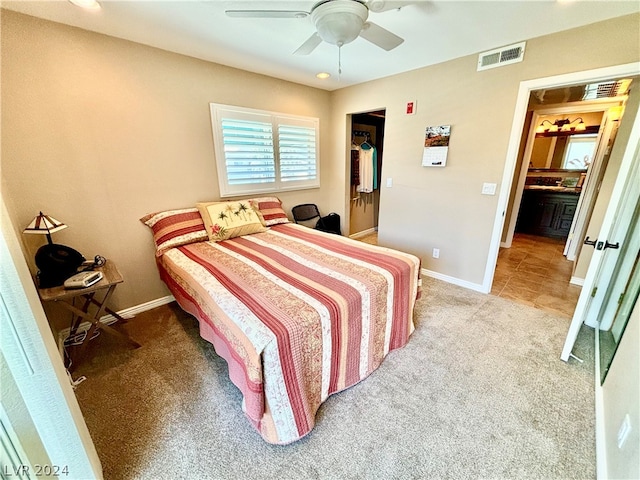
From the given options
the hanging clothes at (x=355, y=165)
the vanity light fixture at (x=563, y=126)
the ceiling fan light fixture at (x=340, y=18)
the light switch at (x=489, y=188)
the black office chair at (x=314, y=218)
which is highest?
the ceiling fan light fixture at (x=340, y=18)

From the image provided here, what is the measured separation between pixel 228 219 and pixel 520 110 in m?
3.05

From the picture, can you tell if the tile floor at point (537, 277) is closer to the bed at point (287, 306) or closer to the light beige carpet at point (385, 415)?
the light beige carpet at point (385, 415)

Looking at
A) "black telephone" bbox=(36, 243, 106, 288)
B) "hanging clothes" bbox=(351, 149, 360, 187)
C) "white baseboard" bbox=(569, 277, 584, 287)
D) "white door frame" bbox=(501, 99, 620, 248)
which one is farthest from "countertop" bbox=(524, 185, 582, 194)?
"black telephone" bbox=(36, 243, 106, 288)

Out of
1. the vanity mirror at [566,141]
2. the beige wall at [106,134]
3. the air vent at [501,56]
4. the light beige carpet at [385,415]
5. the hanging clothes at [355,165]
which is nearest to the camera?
the light beige carpet at [385,415]

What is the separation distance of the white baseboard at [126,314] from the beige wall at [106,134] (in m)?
0.05

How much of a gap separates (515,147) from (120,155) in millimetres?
3702

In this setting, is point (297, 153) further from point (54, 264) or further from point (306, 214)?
point (54, 264)

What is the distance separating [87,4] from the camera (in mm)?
1652

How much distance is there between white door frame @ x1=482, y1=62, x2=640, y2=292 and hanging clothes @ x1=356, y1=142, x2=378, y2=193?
7.53 feet

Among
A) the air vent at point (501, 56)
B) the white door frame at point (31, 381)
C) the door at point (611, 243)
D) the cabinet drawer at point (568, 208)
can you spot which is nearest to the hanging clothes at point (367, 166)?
the air vent at point (501, 56)

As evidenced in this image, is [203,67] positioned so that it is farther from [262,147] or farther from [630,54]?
[630,54]

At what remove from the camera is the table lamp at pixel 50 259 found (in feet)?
5.73

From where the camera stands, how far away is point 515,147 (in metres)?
2.47

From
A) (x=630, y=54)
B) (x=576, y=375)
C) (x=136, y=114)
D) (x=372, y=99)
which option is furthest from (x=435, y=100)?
(x=136, y=114)
